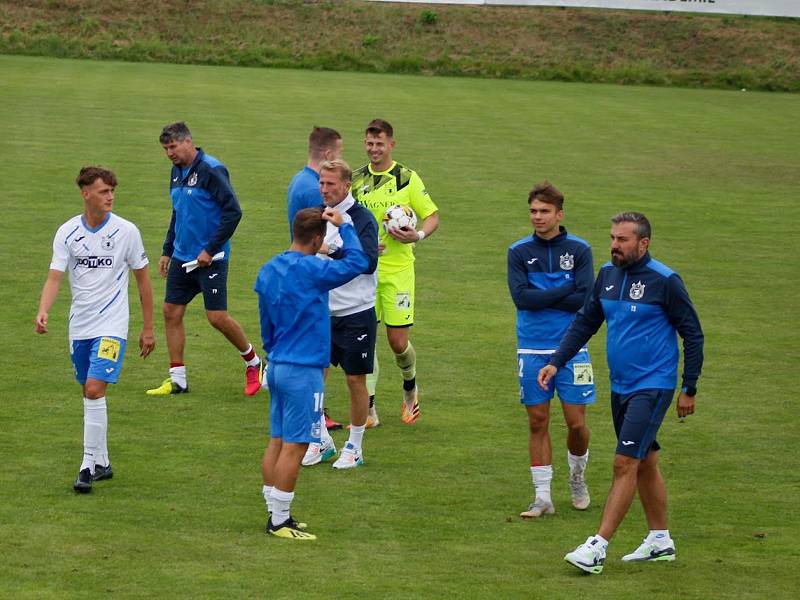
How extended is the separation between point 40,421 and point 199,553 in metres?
3.65

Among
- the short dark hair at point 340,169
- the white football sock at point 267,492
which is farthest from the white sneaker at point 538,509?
the short dark hair at point 340,169

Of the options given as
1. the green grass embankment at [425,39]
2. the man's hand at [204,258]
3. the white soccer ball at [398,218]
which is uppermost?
the green grass embankment at [425,39]

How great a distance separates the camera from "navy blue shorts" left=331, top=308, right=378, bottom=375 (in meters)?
10.5

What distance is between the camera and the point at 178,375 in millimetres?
12609

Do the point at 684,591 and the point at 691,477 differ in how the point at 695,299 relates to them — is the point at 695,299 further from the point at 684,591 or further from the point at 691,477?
the point at 684,591

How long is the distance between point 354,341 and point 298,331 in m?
1.87

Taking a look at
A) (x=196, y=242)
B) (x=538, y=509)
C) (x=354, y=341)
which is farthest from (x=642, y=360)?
(x=196, y=242)

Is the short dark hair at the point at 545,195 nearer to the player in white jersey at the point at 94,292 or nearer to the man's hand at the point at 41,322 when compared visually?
the player in white jersey at the point at 94,292

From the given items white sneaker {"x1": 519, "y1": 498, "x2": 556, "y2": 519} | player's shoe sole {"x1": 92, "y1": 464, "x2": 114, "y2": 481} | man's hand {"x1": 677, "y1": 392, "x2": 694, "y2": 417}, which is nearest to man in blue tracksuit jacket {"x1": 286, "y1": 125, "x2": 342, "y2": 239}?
player's shoe sole {"x1": 92, "y1": 464, "x2": 114, "y2": 481}

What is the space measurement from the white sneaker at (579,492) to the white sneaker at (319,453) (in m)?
2.11

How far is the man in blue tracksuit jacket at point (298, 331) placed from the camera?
8.60m

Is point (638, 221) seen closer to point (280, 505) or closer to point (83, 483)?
point (280, 505)

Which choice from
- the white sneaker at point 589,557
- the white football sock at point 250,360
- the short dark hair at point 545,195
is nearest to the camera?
the white sneaker at point 589,557

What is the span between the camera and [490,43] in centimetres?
4972
